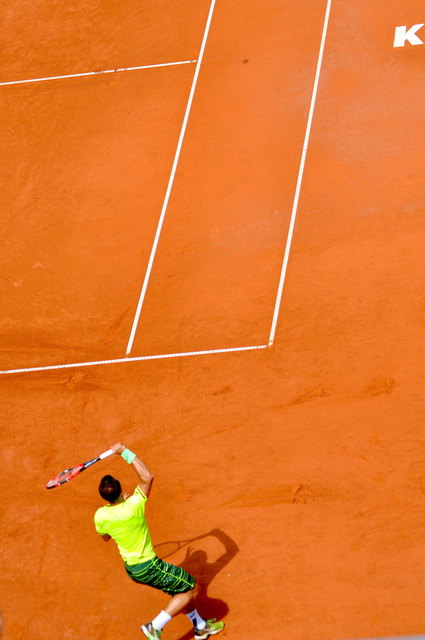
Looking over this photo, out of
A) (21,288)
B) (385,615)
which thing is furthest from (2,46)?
(385,615)

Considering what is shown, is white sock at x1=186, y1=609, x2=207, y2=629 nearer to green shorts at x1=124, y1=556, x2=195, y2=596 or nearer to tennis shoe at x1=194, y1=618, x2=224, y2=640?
tennis shoe at x1=194, y1=618, x2=224, y2=640

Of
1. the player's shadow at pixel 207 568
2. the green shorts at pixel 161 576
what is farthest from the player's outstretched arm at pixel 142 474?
the player's shadow at pixel 207 568

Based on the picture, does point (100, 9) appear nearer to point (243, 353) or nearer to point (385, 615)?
point (243, 353)

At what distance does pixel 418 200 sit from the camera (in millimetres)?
14492

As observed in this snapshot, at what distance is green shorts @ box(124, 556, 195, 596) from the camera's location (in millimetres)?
9406

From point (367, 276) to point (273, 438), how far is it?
3168 millimetres

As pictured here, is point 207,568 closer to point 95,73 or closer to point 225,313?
point 225,313

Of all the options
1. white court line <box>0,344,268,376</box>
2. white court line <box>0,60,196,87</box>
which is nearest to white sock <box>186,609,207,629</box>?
white court line <box>0,344,268,376</box>

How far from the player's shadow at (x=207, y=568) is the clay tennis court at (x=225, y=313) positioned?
0.03 metres

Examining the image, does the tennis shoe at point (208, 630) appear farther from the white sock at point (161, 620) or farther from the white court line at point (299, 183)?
the white court line at point (299, 183)

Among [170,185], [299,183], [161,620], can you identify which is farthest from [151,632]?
[170,185]

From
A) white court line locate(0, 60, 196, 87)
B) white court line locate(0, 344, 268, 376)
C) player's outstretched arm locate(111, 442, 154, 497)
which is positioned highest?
player's outstretched arm locate(111, 442, 154, 497)

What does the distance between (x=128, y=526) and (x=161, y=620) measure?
3.73 ft

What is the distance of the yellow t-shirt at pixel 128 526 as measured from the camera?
364 inches
